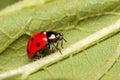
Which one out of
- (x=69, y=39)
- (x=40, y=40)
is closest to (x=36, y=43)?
(x=40, y=40)

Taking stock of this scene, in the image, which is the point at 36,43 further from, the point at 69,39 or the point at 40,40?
the point at 69,39

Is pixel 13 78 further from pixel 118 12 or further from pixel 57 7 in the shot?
pixel 118 12

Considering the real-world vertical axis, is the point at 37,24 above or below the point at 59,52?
above

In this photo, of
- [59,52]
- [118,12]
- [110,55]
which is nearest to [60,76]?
[59,52]
